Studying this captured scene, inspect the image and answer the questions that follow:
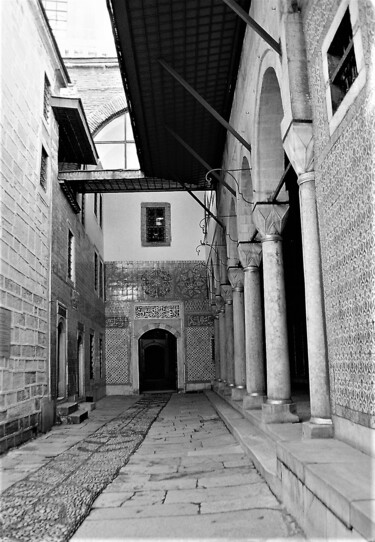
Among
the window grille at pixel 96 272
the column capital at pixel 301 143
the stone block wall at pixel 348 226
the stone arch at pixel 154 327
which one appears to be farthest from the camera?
the stone arch at pixel 154 327

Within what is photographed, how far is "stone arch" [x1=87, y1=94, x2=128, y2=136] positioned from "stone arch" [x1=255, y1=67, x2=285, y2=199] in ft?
34.7

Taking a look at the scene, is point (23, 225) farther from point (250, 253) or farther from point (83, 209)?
point (83, 209)

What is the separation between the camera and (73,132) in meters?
10.3

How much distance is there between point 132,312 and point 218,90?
33.3 feet

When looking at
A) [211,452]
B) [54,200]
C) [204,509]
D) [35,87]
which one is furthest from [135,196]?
[204,509]

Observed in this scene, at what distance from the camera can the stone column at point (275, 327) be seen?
540 cm

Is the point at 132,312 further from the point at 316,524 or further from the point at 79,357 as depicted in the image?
the point at 316,524

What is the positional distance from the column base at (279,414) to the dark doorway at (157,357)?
18.7m

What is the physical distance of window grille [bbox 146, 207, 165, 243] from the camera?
17.7 metres

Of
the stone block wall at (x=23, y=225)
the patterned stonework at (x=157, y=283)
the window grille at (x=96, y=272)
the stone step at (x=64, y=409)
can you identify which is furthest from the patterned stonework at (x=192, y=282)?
the stone block wall at (x=23, y=225)

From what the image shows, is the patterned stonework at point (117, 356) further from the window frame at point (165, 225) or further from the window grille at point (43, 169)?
the window grille at point (43, 169)

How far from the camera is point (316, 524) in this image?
2502 mm

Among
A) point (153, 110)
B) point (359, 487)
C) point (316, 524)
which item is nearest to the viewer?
point (359, 487)

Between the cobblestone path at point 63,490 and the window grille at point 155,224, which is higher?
the window grille at point 155,224
